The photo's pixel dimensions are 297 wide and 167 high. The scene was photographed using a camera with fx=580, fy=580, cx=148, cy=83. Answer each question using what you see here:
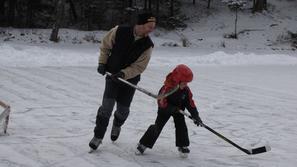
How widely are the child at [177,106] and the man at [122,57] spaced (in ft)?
1.18

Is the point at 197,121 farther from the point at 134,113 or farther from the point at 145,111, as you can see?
the point at 145,111

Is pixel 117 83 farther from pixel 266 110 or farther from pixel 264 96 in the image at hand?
pixel 264 96

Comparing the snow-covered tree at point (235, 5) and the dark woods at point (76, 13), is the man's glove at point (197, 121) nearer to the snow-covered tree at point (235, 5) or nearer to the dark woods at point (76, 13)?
the dark woods at point (76, 13)

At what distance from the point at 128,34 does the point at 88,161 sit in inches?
52.3

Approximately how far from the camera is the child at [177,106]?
5.67 metres

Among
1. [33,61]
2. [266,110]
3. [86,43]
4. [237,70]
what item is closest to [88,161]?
[266,110]

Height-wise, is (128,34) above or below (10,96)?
above

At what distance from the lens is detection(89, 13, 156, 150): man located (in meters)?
5.79

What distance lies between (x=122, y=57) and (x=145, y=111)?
331cm

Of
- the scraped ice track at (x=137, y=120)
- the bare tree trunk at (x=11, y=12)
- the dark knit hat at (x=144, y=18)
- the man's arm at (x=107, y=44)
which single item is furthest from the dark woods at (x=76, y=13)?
the dark knit hat at (x=144, y=18)

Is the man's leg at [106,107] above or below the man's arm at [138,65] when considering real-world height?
below

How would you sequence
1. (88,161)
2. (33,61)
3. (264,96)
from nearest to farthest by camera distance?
(88,161) < (264,96) < (33,61)

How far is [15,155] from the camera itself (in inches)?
230

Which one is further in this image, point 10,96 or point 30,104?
point 10,96
